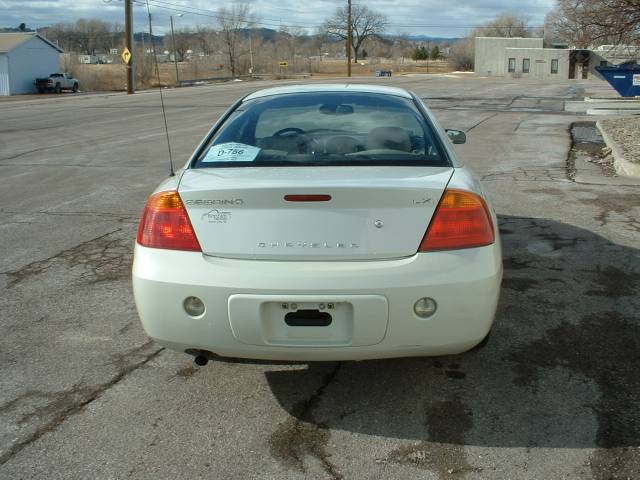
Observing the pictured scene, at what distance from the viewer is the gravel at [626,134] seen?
10.8m

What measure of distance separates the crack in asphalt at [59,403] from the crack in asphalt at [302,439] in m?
1.03

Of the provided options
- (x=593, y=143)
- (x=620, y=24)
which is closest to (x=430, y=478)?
(x=593, y=143)

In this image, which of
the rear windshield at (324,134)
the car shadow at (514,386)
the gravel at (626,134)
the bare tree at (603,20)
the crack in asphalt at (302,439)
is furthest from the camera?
the bare tree at (603,20)

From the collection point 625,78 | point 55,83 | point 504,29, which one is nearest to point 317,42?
point 504,29

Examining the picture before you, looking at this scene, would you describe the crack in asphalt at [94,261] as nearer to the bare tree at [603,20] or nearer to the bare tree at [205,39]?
the bare tree at [603,20]

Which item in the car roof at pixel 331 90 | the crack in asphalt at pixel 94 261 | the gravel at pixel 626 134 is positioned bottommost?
the crack in asphalt at pixel 94 261

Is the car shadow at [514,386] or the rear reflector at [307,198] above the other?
the rear reflector at [307,198]

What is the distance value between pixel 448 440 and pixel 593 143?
12562mm

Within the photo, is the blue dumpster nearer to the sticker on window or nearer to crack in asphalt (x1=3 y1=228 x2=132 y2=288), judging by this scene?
crack in asphalt (x1=3 y1=228 x2=132 y2=288)

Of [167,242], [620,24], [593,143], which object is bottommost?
[593,143]

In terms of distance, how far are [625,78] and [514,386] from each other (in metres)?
23.4

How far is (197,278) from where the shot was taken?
10.2 feet

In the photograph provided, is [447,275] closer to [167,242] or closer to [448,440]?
[448,440]

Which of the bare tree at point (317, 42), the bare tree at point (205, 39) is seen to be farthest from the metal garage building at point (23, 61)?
the bare tree at point (317, 42)
